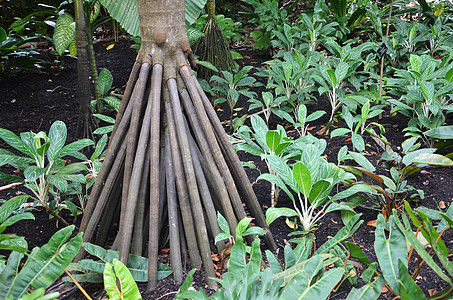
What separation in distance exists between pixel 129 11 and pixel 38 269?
214 centimetres

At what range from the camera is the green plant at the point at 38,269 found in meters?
1.43

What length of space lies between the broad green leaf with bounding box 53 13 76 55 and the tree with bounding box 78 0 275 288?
172cm

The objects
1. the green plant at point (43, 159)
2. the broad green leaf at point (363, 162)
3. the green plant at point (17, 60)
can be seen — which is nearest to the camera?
the green plant at point (43, 159)

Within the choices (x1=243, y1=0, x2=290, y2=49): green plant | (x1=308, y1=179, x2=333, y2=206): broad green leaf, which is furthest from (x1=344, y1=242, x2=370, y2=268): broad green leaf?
(x1=243, y1=0, x2=290, y2=49): green plant

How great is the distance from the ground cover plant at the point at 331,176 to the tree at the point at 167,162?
0.32 ft

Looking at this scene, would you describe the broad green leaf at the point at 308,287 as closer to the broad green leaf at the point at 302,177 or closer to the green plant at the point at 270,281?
the green plant at the point at 270,281

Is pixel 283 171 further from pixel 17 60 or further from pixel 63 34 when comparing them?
pixel 17 60

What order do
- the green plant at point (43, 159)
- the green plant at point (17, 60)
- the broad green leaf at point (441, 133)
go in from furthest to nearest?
the green plant at point (17, 60) → the broad green leaf at point (441, 133) → the green plant at point (43, 159)

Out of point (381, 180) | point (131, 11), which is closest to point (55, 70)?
point (131, 11)

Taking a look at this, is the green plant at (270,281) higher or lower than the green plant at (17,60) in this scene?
lower

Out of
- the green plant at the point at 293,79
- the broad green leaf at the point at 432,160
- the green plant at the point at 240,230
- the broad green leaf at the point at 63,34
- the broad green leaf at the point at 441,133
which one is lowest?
the green plant at the point at 240,230

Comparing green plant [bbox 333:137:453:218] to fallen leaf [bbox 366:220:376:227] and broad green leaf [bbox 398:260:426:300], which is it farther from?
broad green leaf [bbox 398:260:426:300]

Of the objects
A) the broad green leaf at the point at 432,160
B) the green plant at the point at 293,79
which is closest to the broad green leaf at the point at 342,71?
the green plant at the point at 293,79

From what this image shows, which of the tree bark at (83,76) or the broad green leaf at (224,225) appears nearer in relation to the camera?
→ the broad green leaf at (224,225)
